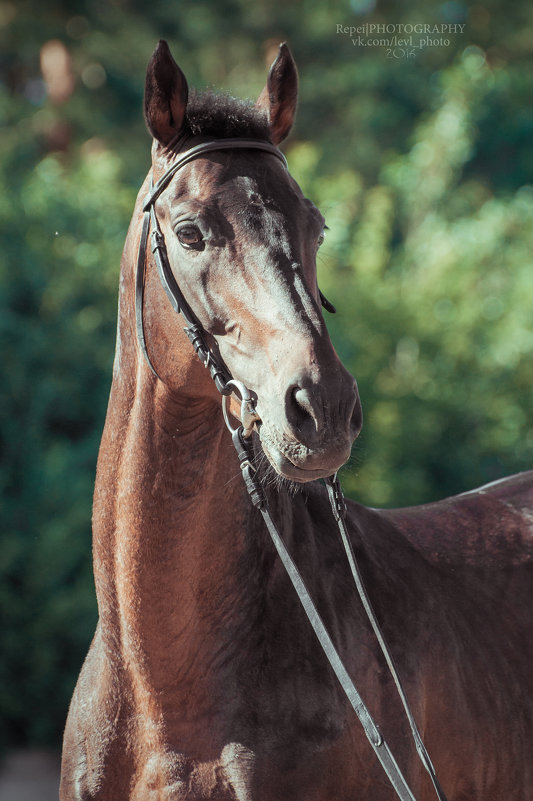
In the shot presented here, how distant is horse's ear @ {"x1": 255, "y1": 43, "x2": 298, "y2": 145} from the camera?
98.3 inches

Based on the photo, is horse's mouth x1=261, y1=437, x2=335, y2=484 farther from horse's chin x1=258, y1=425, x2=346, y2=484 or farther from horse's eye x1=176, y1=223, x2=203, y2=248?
horse's eye x1=176, y1=223, x2=203, y2=248

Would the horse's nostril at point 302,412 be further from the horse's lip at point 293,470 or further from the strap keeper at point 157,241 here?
the strap keeper at point 157,241

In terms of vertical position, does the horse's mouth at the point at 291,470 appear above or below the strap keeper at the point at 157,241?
below

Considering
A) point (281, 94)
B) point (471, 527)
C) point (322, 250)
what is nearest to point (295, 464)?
point (281, 94)

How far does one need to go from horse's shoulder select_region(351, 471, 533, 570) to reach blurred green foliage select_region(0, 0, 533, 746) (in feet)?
1.38

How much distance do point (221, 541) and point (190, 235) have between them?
0.79 meters

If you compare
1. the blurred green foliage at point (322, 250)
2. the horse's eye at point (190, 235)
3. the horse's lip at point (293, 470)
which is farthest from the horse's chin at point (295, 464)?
the horse's eye at point (190, 235)

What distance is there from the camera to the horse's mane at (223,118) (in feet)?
7.66

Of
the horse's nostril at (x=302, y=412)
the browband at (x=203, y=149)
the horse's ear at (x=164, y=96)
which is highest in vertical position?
the horse's ear at (x=164, y=96)

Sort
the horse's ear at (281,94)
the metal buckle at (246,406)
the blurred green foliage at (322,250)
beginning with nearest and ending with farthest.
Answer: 1. the metal buckle at (246,406)
2. the horse's ear at (281,94)
3. the blurred green foliage at (322,250)

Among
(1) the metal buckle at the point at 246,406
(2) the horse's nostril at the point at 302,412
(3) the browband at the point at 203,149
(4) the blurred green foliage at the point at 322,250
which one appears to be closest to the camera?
(2) the horse's nostril at the point at 302,412

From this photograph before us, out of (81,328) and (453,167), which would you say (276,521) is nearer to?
(81,328)

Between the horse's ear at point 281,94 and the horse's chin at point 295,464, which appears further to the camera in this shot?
the horse's ear at point 281,94

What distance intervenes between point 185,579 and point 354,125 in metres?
16.2
